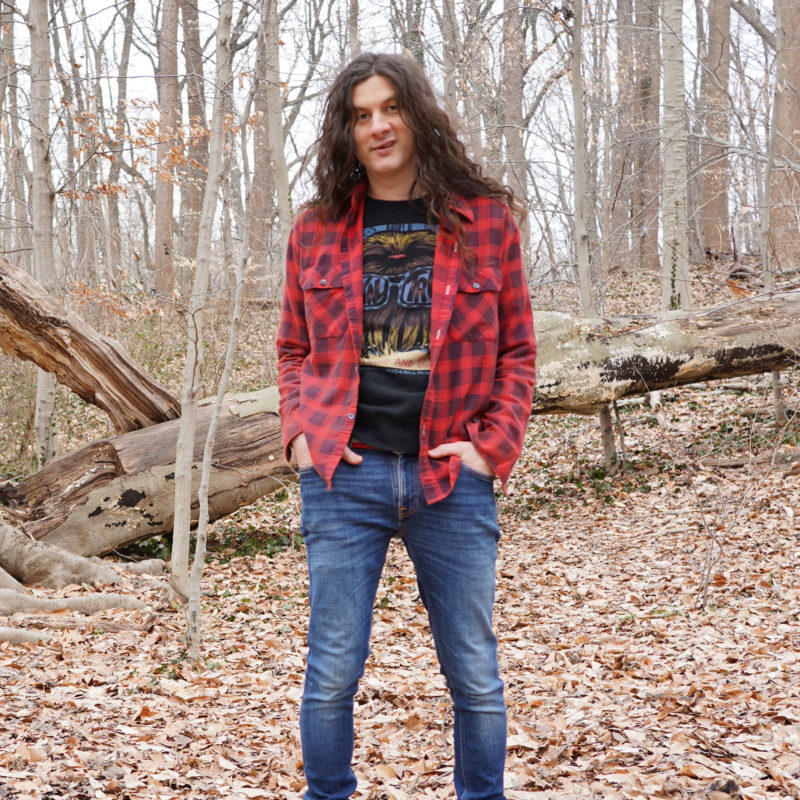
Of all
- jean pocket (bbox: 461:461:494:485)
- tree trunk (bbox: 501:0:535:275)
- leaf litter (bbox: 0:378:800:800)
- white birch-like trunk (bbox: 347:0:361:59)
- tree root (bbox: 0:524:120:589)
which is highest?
white birch-like trunk (bbox: 347:0:361:59)

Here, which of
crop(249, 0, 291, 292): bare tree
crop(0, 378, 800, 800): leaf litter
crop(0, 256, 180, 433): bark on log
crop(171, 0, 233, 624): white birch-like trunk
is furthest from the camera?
crop(249, 0, 291, 292): bare tree

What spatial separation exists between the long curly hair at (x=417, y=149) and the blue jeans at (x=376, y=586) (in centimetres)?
74

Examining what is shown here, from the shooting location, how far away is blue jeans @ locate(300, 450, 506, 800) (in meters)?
2.25

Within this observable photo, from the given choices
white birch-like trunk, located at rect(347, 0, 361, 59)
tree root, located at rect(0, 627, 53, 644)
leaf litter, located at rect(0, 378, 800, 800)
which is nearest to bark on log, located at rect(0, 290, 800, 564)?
leaf litter, located at rect(0, 378, 800, 800)

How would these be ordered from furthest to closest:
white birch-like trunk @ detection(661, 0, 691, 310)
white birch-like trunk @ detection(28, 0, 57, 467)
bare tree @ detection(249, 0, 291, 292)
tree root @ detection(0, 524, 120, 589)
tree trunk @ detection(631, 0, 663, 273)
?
tree trunk @ detection(631, 0, 663, 273) < white birch-like trunk @ detection(661, 0, 691, 310) < white birch-like trunk @ detection(28, 0, 57, 467) < bare tree @ detection(249, 0, 291, 292) < tree root @ detection(0, 524, 120, 589)

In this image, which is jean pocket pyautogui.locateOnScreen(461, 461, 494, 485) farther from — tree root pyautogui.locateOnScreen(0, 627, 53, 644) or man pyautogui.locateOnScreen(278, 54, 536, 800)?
tree root pyautogui.locateOnScreen(0, 627, 53, 644)

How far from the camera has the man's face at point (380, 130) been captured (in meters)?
2.37

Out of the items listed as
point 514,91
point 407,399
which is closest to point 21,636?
point 407,399

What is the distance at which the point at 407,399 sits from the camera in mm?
2273

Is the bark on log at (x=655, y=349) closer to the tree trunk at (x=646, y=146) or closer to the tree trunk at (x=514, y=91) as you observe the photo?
the tree trunk at (x=514, y=91)

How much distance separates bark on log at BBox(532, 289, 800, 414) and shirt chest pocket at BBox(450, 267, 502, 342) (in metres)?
5.19

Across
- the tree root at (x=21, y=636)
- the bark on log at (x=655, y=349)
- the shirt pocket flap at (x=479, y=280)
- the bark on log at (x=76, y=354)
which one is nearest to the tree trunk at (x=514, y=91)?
the bark on log at (x=655, y=349)

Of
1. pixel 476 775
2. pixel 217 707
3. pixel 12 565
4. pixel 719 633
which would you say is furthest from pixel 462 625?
pixel 12 565

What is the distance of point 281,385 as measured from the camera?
8.21ft
